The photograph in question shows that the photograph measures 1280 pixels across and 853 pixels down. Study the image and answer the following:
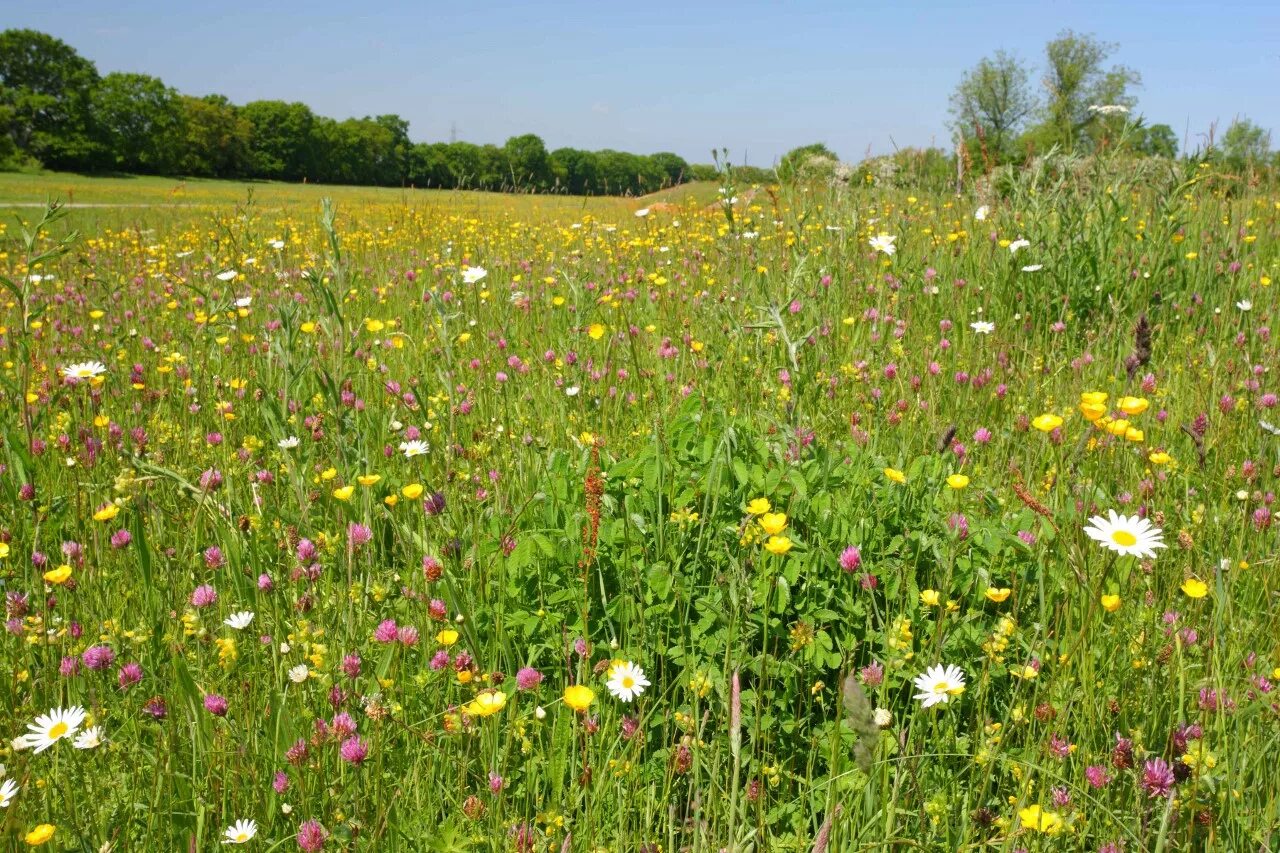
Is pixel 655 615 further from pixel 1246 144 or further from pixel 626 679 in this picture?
pixel 1246 144

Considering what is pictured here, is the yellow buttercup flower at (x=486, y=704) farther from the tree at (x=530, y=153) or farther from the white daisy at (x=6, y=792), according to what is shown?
the tree at (x=530, y=153)

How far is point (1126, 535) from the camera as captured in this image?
4.74 feet

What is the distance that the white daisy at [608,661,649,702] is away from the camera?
1550mm

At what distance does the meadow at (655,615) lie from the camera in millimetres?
1418

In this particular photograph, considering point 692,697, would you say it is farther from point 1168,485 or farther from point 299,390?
point 299,390

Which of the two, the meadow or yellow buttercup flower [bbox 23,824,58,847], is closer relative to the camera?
yellow buttercup flower [bbox 23,824,58,847]

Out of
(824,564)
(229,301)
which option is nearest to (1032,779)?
(824,564)

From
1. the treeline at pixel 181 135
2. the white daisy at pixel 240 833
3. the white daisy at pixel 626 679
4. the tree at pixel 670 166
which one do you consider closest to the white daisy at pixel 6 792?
the white daisy at pixel 240 833

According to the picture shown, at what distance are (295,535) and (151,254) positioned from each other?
22.8 ft

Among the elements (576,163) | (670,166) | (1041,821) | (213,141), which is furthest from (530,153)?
(1041,821)

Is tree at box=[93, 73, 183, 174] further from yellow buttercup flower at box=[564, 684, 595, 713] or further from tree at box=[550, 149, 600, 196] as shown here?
yellow buttercup flower at box=[564, 684, 595, 713]

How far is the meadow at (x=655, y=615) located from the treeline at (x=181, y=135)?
39.2 m

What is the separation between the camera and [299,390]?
11.0ft

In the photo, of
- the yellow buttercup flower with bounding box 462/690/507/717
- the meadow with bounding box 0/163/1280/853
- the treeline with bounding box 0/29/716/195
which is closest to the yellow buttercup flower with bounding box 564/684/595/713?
the meadow with bounding box 0/163/1280/853
